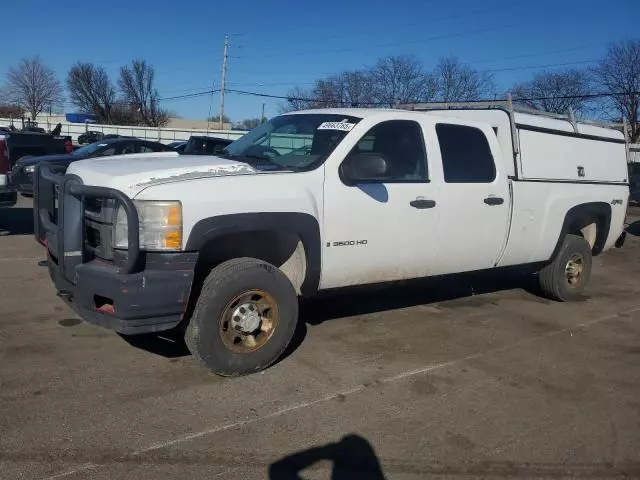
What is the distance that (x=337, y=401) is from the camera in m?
4.03

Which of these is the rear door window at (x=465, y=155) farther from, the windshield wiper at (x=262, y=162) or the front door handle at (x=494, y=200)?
the windshield wiper at (x=262, y=162)

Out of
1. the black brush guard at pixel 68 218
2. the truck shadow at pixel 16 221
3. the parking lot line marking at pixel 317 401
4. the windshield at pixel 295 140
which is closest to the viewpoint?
the parking lot line marking at pixel 317 401

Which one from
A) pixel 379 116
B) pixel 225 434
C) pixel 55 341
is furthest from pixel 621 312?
pixel 55 341

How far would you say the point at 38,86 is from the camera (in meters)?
79.1

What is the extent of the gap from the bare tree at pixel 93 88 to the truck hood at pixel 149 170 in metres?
79.8

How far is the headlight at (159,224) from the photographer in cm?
373

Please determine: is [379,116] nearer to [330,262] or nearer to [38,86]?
[330,262]

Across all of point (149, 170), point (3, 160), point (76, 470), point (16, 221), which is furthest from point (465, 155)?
point (16, 221)

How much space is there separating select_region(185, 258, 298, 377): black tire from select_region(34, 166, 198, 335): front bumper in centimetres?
21

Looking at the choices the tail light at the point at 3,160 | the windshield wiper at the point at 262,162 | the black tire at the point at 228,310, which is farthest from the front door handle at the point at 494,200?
the tail light at the point at 3,160

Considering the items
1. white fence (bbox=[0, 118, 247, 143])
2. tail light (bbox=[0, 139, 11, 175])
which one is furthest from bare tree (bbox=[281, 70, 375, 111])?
tail light (bbox=[0, 139, 11, 175])

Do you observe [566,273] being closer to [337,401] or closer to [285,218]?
[337,401]

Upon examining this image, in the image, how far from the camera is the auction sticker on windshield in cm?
479

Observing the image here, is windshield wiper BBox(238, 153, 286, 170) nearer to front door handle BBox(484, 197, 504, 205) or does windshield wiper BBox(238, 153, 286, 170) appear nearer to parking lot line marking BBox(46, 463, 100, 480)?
front door handle BBox(484, 197, 504, 205)
